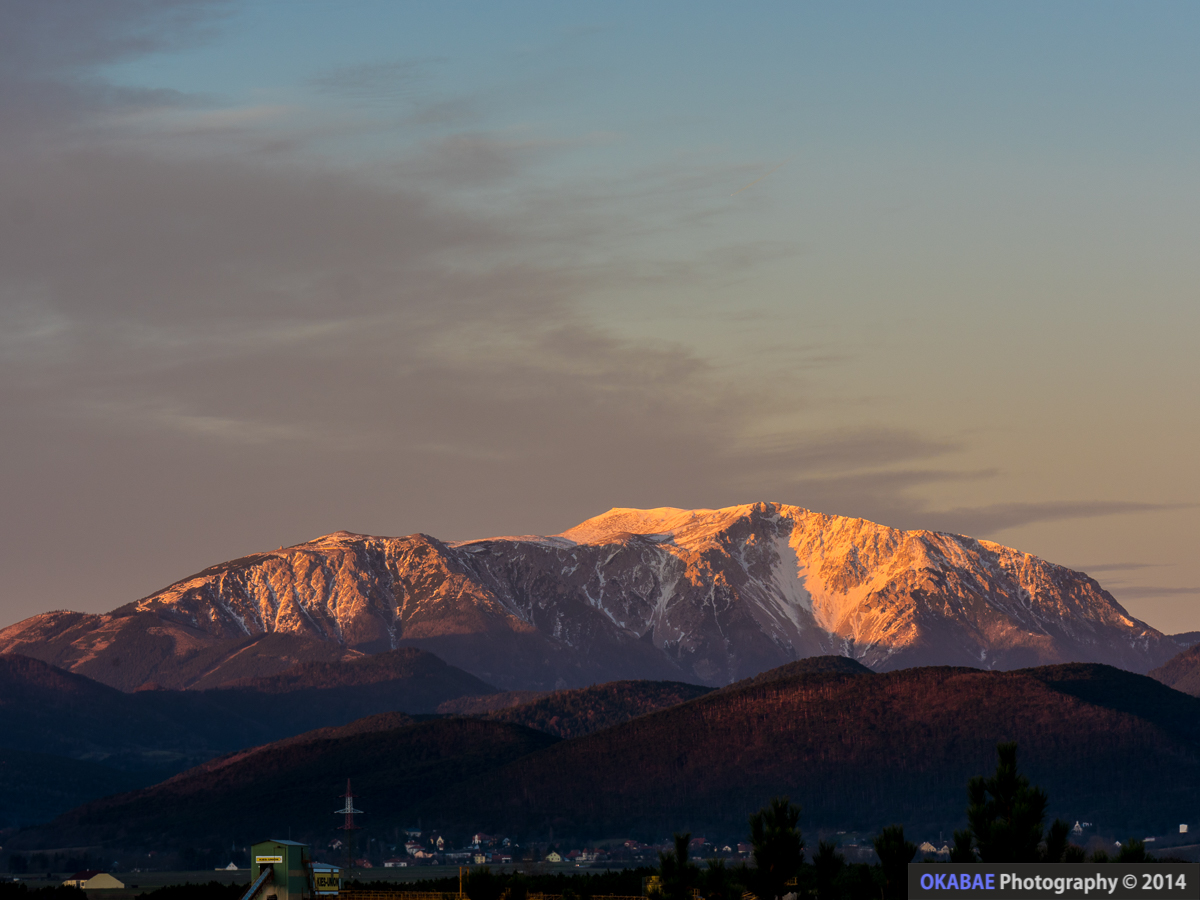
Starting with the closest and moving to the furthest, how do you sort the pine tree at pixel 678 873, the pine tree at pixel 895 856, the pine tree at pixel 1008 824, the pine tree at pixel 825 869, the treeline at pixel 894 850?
the pine tree at pixel 1008 824 → the treeline at pixel 894 850 → the pine tree at pixel 895 856 → the pine tree at pixel 825 869 → the pine tree at pixel 678 873

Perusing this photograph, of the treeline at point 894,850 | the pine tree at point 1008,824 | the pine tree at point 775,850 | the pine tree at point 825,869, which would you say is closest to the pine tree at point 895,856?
the treeline at point 894,850

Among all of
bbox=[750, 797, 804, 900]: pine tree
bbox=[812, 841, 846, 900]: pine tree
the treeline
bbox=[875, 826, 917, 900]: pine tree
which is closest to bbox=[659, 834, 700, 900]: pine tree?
A: the treeline

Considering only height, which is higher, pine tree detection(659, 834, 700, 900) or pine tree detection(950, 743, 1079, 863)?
pine tree detection(950, 743, 1079, 863)

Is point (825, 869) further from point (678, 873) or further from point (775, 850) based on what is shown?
point (678, 873)

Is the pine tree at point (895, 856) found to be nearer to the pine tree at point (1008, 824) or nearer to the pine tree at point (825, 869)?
the pine tree at point (1008, 824)

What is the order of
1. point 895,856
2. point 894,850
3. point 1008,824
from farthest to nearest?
point 894,850
point 895,856
point 1008,824

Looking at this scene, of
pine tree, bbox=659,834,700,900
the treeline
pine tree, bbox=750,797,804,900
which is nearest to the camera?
the treeline

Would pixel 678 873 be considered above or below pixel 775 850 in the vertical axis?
below

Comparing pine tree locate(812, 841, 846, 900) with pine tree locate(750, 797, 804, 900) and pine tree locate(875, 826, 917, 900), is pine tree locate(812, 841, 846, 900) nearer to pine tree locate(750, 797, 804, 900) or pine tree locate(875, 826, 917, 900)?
pine tree locate(750, 797, 804, 900)

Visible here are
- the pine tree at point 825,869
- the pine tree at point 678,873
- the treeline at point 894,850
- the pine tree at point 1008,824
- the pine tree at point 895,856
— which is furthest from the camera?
the pine tree at point 678,873

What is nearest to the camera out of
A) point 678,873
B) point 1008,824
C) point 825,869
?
point 1008,824

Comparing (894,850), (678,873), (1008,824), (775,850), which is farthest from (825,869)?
(1008,824)

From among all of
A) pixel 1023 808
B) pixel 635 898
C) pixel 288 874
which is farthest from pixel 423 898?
pixel 1023 808

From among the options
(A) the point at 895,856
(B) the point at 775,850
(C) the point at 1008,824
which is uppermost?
(C) the point at 1008,824
